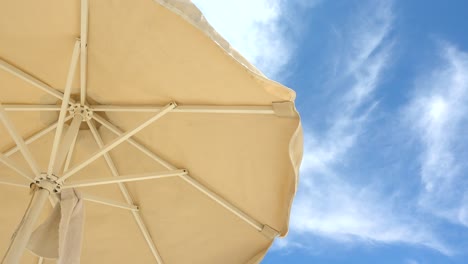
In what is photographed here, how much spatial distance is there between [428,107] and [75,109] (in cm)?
702

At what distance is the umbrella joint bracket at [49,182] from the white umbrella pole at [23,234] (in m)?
0.09

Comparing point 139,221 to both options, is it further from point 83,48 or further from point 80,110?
point 83,48

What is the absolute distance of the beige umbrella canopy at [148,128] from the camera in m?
3.91

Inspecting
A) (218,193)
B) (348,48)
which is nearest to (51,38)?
(218,193)

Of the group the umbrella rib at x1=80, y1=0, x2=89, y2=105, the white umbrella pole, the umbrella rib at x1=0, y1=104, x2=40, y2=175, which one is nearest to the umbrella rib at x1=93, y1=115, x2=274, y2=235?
the umbrella rib at x1=80, y1=0, x2=89, y2=105

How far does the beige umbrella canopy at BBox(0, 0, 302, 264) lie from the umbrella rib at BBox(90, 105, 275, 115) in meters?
0.01

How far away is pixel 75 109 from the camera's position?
4.95 m

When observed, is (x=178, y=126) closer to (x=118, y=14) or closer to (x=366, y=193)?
(x=118, y=14)

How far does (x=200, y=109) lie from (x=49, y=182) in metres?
1.40

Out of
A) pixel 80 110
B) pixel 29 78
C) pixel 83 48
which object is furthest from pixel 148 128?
pixel 29 78

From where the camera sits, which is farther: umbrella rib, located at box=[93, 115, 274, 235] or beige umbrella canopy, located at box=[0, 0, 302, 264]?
umbrella rib, located at box=[93, 115, 274, 235]

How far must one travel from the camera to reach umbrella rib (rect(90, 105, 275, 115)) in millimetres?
4043

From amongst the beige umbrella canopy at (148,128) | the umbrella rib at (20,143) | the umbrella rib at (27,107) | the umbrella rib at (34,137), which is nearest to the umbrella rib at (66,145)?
the beige umbrella canopy at (148,128)

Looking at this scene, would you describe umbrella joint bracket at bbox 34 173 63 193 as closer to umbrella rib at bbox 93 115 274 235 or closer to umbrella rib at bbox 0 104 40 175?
umbrella rib at bbox 0 104 40 175
